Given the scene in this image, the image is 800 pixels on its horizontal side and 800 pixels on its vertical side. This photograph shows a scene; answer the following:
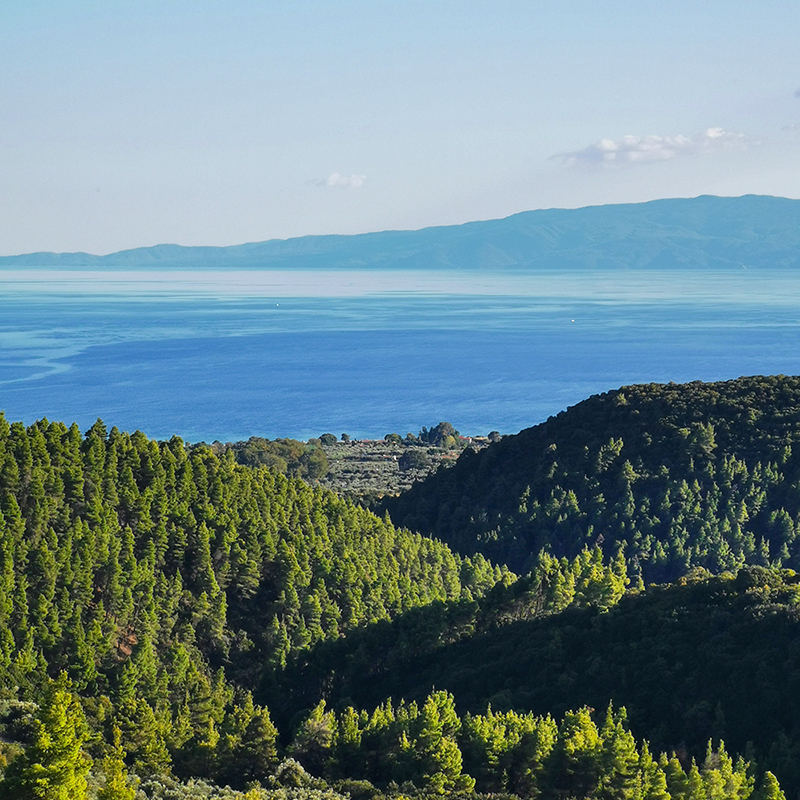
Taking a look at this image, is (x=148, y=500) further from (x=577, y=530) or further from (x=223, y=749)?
(x=577, y=530)

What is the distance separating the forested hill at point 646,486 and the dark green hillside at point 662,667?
22.0 meters

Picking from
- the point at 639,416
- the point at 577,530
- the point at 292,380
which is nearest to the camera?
the point at 577,530

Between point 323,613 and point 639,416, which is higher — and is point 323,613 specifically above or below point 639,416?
below

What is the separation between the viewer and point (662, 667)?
40188mm

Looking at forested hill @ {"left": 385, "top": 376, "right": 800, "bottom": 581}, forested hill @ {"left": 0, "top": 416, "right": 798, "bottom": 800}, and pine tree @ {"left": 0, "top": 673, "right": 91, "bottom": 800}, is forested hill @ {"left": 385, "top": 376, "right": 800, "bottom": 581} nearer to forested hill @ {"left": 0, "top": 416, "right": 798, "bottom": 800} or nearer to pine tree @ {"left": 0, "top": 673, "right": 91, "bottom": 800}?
forested hill @ {"left": 0, "top": 416, "right": 798, "bottom": 800}

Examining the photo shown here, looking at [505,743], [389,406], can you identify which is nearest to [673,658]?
[505,743]

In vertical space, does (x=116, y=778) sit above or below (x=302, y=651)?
above

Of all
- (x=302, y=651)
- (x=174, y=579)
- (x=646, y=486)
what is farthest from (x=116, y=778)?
(x=646, y=486)

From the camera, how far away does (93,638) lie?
4466cm

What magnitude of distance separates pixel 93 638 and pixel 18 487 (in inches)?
412

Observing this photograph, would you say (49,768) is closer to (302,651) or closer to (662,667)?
(662,667)

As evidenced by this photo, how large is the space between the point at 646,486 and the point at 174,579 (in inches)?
1394

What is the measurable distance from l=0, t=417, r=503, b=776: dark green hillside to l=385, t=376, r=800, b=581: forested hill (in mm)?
8636

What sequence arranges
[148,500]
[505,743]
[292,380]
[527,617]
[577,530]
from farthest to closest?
[292,380], [577,530], [148,500], [527,617], [505,743]
